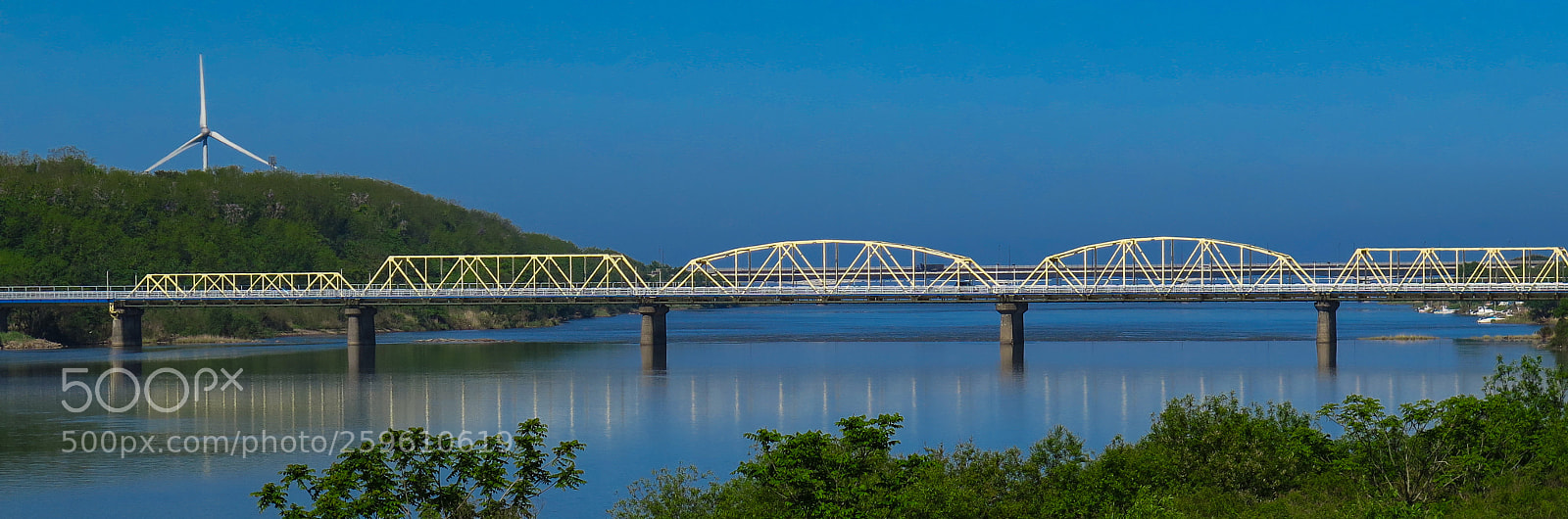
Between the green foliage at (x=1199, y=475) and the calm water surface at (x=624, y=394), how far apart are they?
10.0 metres

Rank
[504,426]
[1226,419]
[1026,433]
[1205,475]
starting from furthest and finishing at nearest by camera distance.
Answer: [504,426] < [1026,433] < [1226,419] < [1205,475]

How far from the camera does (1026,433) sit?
49.0 meters

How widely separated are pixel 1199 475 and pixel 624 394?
39822 mm

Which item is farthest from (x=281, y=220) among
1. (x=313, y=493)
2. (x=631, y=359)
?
(x=313, y=493)

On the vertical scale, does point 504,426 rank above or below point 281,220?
below

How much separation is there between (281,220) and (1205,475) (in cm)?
16441

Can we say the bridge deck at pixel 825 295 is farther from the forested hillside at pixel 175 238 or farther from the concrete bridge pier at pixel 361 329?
the forested hillside at pixel 175 238

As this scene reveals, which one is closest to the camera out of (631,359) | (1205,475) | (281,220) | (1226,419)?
(1205,475)

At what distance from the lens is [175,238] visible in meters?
150

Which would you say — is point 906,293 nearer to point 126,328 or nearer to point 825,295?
point 825,295

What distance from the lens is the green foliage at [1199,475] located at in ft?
87.7

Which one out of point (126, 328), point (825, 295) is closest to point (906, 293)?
point (825, 295)

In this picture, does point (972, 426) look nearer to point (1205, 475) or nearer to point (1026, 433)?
point (1026, 433)

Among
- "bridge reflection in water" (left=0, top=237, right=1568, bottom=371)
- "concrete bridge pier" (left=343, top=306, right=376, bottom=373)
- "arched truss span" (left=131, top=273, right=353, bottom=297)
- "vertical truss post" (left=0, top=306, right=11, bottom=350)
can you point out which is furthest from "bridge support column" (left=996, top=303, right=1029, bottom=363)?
"vertical truss post" (left=0, top=306, right=11, bottom=350)
